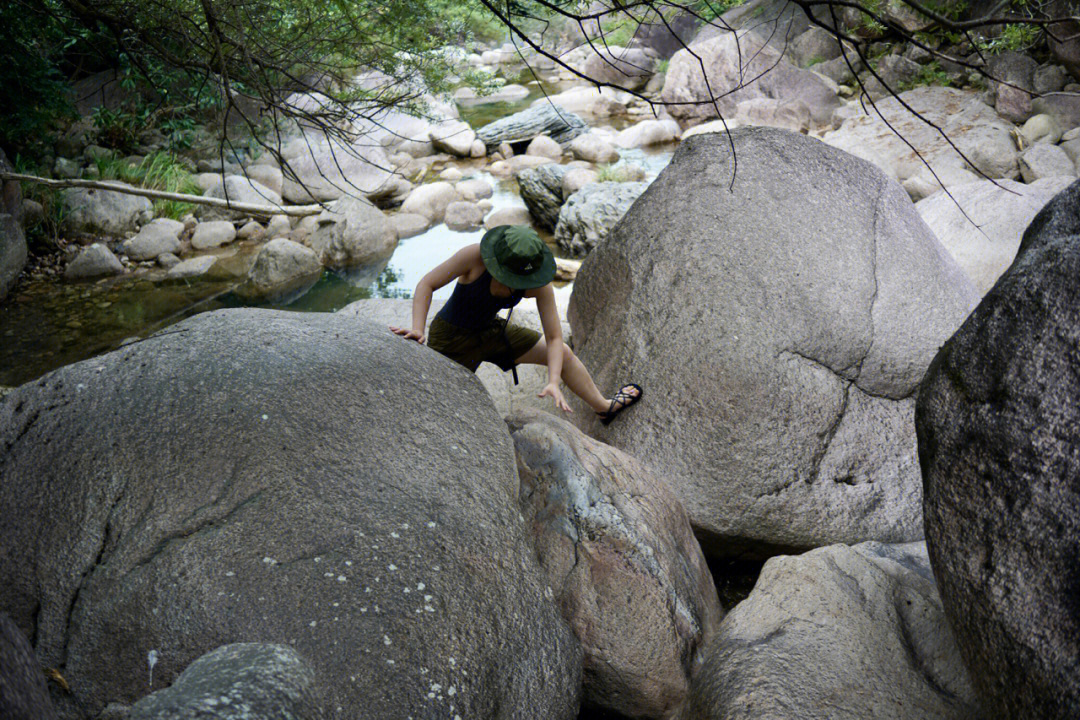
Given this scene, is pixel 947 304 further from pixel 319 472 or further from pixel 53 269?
pixel 53 269

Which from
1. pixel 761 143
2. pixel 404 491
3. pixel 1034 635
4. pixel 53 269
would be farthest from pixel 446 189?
pixel 1034 635

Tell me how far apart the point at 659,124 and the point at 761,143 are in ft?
32.5

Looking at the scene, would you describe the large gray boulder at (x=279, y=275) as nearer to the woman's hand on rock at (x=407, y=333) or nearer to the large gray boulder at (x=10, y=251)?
the large gray boulder at (x=10, y=251)

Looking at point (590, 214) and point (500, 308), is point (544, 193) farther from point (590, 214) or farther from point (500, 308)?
point (500, 308)

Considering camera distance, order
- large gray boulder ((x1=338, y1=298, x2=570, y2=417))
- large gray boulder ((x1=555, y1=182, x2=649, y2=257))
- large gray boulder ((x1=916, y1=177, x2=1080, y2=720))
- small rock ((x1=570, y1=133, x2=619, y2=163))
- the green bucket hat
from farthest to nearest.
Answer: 1. small rock ((x1=570, y1=133, x2=619, y2=163))
2. large gray boulder ((x1=555, y1=182, x2=649, y2=257))
3. large gray boulder ((x1=338, y1=298, x2=570, y2=417))
4. the green bucket hat
5. large gray boulder ((x1=916, y1=177, x2=1080, y2=720))

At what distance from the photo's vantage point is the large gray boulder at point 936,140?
28.4 ft

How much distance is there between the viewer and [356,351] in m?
2.74

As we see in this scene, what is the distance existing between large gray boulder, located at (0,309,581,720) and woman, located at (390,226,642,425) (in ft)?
2.32

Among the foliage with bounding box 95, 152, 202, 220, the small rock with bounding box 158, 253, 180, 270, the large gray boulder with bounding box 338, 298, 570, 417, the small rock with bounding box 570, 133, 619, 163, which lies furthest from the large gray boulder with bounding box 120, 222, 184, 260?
the small rock with bounding box 570, 133, 619, 163

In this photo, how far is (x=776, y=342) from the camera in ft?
11.5

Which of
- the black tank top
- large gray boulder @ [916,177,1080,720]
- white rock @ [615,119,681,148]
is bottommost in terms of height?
white rock @ [615,119,681,148]

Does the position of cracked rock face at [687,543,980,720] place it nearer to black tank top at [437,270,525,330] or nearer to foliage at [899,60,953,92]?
black tank top at [437,270,525,330]

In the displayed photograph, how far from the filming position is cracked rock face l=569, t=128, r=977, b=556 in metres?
3.42

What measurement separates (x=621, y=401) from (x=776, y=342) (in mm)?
728
